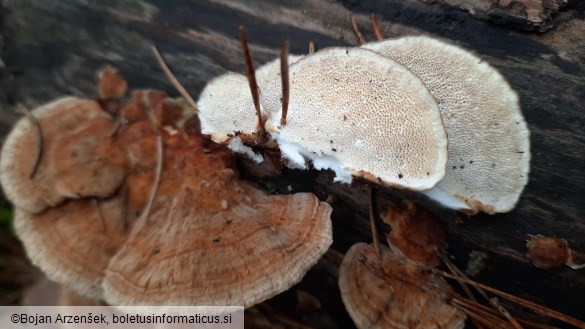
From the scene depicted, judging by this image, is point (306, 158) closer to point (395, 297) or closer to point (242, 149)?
point (242, 149)

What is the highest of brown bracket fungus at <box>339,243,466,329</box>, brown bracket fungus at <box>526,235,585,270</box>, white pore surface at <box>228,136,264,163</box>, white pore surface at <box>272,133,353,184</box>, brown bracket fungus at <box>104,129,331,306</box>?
white pore surface at <box>272,133,353,184</box>

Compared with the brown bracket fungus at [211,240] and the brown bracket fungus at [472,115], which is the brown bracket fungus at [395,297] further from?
the brown bracket fungus at [472,115]

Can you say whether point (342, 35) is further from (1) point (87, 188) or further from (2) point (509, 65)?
(1) point (87, 188)

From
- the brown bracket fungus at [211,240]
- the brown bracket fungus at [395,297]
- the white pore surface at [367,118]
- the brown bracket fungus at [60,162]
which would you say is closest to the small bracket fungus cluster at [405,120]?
the white pore surface at [367,118]

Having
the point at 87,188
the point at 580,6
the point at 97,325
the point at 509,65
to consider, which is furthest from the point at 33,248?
the point at 580,6

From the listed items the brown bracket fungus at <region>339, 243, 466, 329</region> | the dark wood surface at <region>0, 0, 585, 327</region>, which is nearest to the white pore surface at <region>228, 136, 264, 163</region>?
the dark wood surface at <region>0, 0, 585, 327</region>

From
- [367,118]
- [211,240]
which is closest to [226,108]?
[211,240]

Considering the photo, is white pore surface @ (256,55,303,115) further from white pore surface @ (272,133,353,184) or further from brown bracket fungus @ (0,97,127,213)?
brown bracket fungus @ (0,97,127,213)
